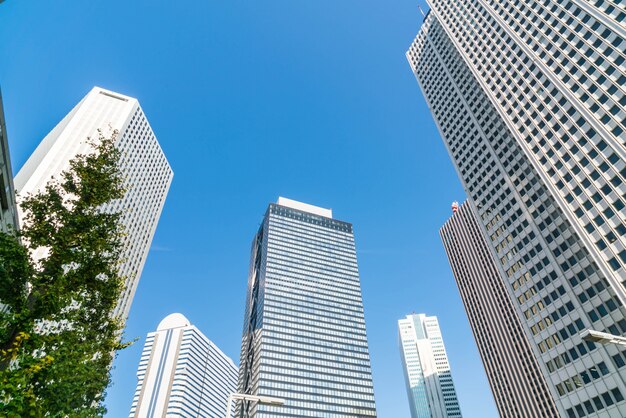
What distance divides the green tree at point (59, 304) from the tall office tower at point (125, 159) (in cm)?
5947

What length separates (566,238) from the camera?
57.3 m

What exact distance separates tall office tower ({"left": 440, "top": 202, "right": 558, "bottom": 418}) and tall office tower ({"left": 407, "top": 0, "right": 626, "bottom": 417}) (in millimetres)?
47517

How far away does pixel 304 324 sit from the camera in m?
157

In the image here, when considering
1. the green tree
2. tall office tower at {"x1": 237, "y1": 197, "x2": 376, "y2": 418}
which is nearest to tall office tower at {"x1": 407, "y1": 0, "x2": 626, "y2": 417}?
the green tree

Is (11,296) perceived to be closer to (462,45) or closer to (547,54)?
(547,54)

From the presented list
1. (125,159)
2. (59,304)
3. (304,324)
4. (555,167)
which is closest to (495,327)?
(304,324)

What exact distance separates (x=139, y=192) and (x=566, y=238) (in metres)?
88.0

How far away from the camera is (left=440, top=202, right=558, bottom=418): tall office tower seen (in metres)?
112

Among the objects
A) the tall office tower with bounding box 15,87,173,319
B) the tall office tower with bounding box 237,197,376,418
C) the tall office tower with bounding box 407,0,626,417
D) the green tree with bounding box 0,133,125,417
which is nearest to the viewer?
the green tree with bounding box 0,133,125,417

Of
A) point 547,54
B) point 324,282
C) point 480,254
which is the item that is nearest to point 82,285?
point 547,54

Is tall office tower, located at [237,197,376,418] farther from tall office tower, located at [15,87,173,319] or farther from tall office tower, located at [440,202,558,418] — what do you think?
tall office tower, located at [15,87,173,319]

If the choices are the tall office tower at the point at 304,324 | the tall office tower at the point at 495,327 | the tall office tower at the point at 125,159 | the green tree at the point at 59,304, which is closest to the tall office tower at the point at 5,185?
the green tree at the point at 59,304

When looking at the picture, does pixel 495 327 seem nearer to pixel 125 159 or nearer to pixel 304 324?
pixel 304 324

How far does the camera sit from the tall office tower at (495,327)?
11200 cm
